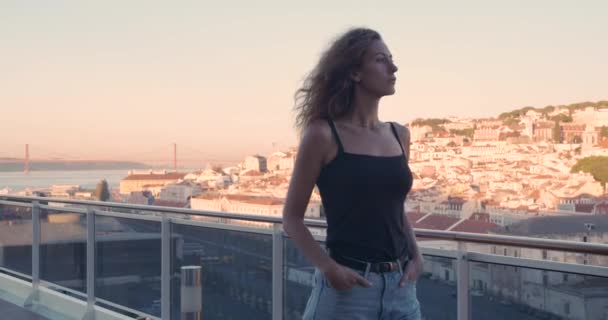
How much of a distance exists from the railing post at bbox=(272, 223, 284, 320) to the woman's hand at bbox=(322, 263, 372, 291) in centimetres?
258

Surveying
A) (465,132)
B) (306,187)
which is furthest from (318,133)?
(465,132)

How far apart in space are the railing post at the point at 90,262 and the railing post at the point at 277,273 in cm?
243

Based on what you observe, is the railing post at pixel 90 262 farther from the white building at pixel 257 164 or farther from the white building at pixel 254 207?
the white building at pixel 257 164

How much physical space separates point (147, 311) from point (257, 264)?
1444 millimetres

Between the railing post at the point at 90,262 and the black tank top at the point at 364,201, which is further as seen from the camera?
the railing post at the point at 90,262

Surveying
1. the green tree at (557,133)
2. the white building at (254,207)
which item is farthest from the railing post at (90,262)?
the green tree at (557,133)

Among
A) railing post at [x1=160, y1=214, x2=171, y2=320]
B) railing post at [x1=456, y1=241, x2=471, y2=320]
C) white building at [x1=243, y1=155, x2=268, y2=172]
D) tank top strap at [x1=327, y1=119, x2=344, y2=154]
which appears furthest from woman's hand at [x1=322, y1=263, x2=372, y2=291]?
white building at [x1=243, y1=155, x2=268, y2=172]

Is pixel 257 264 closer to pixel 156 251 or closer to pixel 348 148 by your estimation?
pixel 156 251

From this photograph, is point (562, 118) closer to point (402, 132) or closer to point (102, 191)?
point (102, 191)

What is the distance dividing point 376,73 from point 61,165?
41.7 metres

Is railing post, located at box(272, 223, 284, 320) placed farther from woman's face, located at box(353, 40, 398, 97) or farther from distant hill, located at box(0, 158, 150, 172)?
distant hill, located at box(0, 158, 150, 172)

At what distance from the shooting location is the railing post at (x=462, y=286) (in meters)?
3.46

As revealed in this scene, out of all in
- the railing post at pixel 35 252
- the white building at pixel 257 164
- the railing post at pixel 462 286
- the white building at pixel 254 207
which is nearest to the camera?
the railing post at pixel 462 286

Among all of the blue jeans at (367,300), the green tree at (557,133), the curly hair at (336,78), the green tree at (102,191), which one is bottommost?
the green tree at (102,191)
